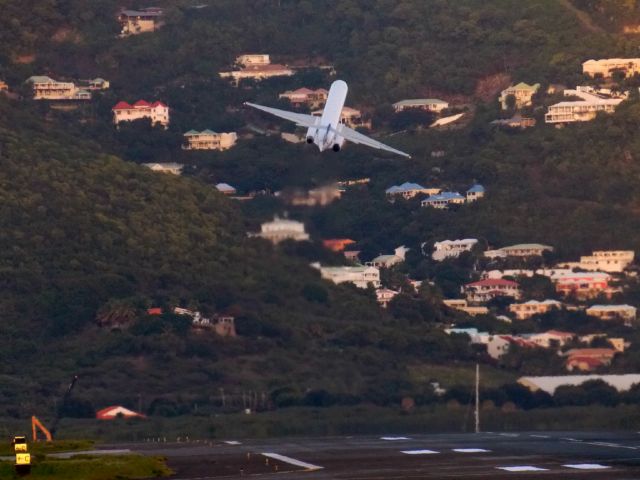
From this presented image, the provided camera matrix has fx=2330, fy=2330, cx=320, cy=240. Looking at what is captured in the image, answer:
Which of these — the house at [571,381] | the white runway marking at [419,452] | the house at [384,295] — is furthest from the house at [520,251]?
the white runway marking at [419,452]

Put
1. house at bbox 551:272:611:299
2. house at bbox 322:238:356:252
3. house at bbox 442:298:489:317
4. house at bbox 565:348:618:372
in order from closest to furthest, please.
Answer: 1. house at bbox 322:238:356:252
2. house at bbox 565:348:618:372
3. house at bbox 442:298:489:317
4. house at bbox 551:272:611:299

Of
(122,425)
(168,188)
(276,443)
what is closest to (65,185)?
Answer: (168,188)

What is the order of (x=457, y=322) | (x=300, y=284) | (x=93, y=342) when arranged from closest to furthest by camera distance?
(x=300, y=284), (x=93, y=342), (x=457, y=322)

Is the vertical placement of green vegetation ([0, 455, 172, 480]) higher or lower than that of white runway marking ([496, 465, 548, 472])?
higher

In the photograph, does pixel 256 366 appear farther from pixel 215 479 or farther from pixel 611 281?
pixel 215 479

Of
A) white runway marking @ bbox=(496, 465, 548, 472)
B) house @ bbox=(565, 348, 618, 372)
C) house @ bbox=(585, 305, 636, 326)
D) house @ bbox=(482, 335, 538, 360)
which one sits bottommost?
white runway marking @ bbox=(496, 465, 548, 472)

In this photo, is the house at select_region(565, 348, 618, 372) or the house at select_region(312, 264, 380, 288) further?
the house at select_region(565, 348, 618, 372)

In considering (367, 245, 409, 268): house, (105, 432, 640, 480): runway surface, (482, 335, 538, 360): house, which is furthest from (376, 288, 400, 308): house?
(105, 432, 640, 480): runway surface

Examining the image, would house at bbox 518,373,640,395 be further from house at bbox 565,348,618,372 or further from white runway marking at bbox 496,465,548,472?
white runway marking at bbox 496,465,548,472
